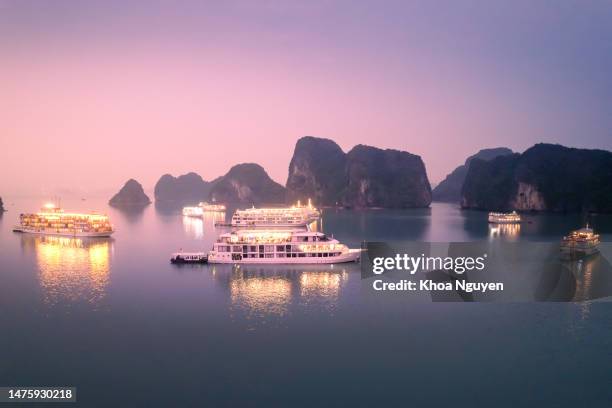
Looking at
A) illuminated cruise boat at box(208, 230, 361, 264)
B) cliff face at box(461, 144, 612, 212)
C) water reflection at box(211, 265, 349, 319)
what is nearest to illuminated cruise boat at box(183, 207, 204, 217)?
illuminated cruise boat at box(208, 230, 361, 264)

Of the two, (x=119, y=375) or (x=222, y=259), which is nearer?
(x=119, y=375)

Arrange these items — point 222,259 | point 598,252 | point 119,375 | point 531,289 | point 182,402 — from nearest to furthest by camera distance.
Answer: point 182,402
point 119,375
point 531,289
point 222,259
point 598,252

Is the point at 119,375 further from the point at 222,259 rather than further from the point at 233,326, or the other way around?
the point at 222,259

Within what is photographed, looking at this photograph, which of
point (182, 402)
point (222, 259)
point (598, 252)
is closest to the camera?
point (182, 402)

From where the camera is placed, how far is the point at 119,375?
2452 centimetres

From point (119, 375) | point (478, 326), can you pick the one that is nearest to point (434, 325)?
point (478, 326)

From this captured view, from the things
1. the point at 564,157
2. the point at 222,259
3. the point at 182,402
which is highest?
the point at 564,157

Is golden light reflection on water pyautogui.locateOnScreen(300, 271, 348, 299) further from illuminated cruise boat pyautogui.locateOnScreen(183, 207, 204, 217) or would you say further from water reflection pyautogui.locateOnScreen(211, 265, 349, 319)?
illuminated cruise boat pyautogui.locateOnScreen(183, 207, 204, 217)

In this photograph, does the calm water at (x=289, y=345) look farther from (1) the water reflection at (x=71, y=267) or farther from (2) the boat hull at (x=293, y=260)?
(2) the boat hull at (x=293, y=260)

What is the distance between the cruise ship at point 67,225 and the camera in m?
85.2

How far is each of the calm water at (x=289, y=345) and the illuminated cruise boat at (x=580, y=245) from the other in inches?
948

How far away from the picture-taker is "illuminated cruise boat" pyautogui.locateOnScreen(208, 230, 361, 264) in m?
52.5

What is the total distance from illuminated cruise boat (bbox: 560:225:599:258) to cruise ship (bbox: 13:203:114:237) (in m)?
82.1

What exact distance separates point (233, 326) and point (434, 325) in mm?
15327
